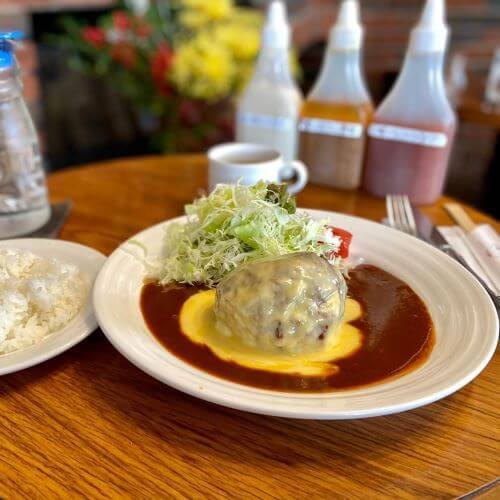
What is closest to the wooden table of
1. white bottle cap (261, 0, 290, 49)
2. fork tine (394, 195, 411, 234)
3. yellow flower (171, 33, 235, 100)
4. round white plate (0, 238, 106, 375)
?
round white plate (0, 238, 106, 375)

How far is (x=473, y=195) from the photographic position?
342 cm

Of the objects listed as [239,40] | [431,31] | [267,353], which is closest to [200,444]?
[267,353]

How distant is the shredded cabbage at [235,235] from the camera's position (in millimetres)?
831

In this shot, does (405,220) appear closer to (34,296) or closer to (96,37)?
(34,296)

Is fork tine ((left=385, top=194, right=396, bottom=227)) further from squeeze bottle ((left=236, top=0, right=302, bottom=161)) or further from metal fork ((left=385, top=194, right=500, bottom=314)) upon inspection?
squeeze bottle ((left=236, top=0, right=302, bottom=161))

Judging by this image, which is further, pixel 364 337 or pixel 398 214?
pixel 398 214

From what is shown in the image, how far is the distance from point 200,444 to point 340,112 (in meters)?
0.93

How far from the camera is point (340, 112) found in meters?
1.26

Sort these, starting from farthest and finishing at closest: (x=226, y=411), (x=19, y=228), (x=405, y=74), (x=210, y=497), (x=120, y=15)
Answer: (x=120, y=15)
(x=405, y=74)
(x=19, y=228)
(x=226, y=411)
(x=210, y=497)

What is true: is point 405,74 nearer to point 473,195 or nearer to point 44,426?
point 44,426

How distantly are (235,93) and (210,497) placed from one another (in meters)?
1.62

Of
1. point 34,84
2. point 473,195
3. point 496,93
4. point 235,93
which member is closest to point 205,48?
point 235,93

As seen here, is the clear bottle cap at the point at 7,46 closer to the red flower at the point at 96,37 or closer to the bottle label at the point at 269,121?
the bottle label at the point at 269,121

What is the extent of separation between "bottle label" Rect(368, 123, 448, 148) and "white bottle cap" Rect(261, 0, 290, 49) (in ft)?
1.03
